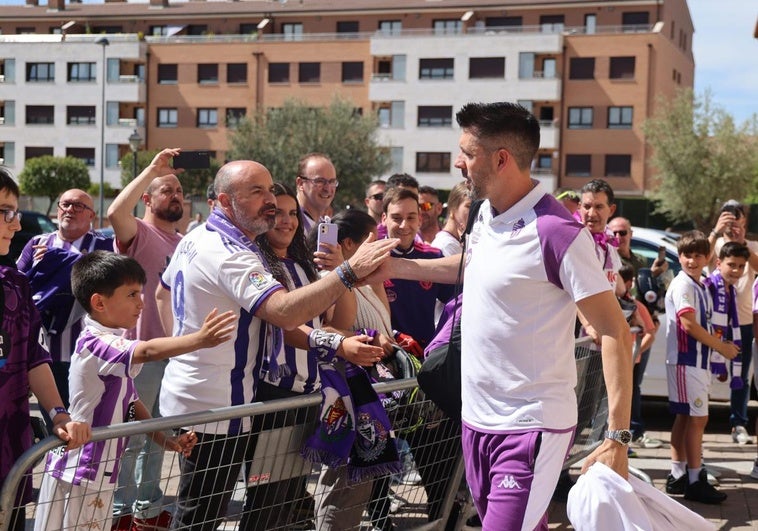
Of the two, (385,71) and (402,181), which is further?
(385,71)

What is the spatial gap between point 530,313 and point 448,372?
2.10 feet

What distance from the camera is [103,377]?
4098mm

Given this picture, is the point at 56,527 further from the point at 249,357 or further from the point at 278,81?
the point at 278,81

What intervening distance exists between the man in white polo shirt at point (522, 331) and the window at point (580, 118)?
5470 centimetres

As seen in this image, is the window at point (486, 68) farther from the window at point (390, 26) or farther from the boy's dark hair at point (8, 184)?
the boy's dark hair at point (8, 184)

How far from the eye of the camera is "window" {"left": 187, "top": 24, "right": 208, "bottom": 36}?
64062 mm

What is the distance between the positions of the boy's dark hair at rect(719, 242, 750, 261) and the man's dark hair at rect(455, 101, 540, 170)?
4.75 m

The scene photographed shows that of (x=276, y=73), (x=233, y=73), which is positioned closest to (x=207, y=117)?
(x=233, y=73)

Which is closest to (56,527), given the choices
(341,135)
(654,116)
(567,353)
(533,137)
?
(567,353)

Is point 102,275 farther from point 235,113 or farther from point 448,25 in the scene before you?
point 448,25

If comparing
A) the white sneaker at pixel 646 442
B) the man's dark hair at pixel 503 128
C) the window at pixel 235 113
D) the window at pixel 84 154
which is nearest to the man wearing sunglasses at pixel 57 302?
the man's dark hair at pixel 503 128

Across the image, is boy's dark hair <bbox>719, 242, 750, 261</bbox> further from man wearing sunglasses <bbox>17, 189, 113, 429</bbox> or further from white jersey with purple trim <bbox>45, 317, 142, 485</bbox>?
white jersey with purple trim <bbox>45, 317, 142, 485</bbox>

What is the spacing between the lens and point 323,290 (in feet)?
12.4

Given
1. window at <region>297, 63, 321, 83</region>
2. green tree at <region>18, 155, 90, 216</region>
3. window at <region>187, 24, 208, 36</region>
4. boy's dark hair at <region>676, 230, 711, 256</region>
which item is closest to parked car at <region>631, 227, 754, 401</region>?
boy's dark hair at <region>676, 230, 711, 256</region>
